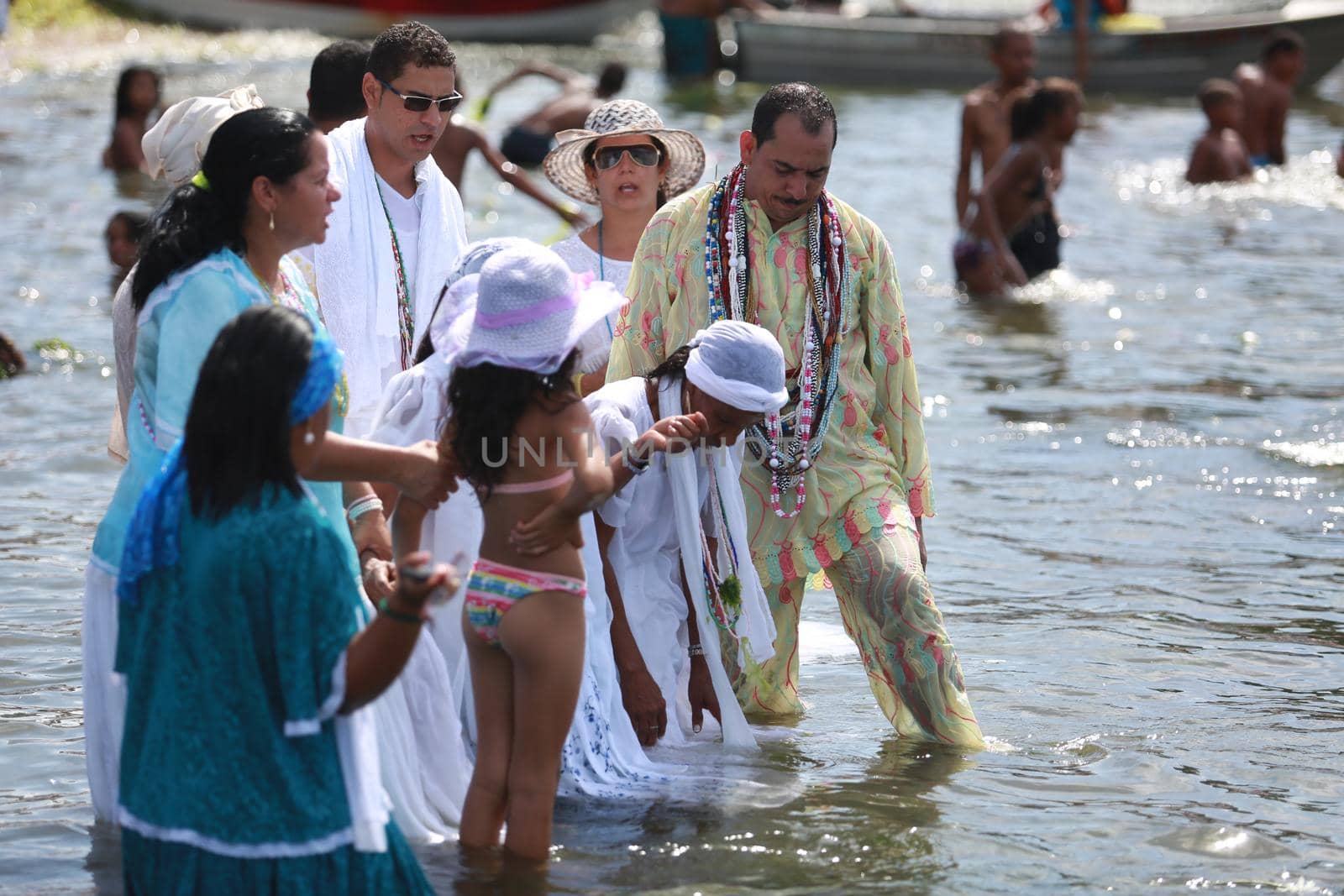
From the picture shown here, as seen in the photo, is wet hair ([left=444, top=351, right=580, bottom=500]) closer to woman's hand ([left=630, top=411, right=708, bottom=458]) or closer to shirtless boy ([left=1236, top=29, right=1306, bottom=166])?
woman's hand ([left=630, top=411, right=708, bottom=458])

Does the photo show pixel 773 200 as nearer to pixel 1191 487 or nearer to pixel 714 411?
pixel 714 411

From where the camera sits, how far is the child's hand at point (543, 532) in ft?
13.5

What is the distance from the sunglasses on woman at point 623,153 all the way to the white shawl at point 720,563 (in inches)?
52.8

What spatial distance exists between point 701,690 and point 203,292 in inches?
79.0

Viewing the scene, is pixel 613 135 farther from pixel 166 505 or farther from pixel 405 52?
pixel 166 505

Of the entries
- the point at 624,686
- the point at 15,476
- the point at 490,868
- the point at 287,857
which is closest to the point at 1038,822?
the point at 624,686

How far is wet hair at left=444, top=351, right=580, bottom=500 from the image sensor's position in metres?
4.10

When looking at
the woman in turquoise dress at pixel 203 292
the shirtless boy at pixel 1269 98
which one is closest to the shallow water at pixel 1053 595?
the woman in turquoise dress at pixel 203 292

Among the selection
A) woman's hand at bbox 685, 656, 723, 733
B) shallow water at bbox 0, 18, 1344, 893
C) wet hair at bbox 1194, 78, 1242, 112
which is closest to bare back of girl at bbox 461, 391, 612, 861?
shallow water at bbox 0, 18, 1344, 893

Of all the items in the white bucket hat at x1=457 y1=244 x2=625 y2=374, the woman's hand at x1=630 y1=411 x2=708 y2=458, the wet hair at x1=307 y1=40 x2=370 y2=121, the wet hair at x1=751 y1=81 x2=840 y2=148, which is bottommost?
the woman's hand at x1=630 y1=411 x2=708 y2=458

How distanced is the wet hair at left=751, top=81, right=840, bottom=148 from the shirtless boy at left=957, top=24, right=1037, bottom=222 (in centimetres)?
863

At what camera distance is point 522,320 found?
4082 millimetres

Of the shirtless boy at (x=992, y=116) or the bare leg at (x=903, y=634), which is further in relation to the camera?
the shirtless boy at (x=992, y=116)

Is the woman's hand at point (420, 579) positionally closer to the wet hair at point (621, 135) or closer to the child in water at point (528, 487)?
the child in water at point (528, 487)
